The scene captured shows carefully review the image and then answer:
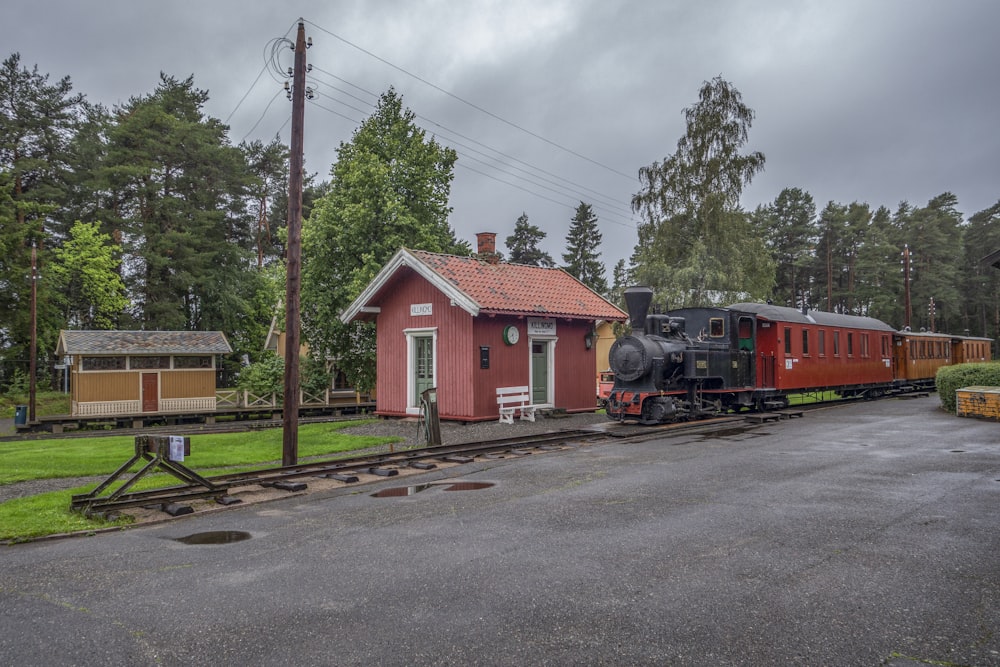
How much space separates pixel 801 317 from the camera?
2053cm

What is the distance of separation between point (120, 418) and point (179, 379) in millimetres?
3551

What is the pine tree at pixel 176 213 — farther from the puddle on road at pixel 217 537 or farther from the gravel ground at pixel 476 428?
the puddle on road at pixel 217 537

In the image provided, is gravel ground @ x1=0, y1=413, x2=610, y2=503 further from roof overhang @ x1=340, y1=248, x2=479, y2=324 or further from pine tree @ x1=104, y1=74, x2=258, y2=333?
pine tree @ x1=104, y1=74, x2=258, y2=333

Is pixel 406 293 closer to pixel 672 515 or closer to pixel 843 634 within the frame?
pixel 672 515

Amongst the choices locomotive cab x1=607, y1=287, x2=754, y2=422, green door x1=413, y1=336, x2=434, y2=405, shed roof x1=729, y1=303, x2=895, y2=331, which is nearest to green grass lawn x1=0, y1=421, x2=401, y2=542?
green door x1=413, y1=336, x2=434, y2=405

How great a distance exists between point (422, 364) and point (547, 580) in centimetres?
1417

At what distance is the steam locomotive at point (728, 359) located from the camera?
16094 millimetres

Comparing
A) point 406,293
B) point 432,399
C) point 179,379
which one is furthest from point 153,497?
point 179,379

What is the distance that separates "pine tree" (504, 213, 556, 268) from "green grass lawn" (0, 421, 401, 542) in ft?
142

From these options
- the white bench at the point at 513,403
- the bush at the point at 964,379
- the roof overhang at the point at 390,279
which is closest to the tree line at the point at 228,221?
the roof overhang at the point at 390,279

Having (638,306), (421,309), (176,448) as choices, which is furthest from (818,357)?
(176,448)

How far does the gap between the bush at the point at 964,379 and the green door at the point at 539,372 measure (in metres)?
11.2

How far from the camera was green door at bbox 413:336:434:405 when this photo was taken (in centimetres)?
1883

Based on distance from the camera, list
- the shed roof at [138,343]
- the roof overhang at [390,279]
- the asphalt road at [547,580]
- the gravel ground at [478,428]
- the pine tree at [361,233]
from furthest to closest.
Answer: the shed roof at [138,343], the pine tree at [361,233], the roof overhang at [390,279], the gravel ground at [478,428], the asphalt road at [547,580]
